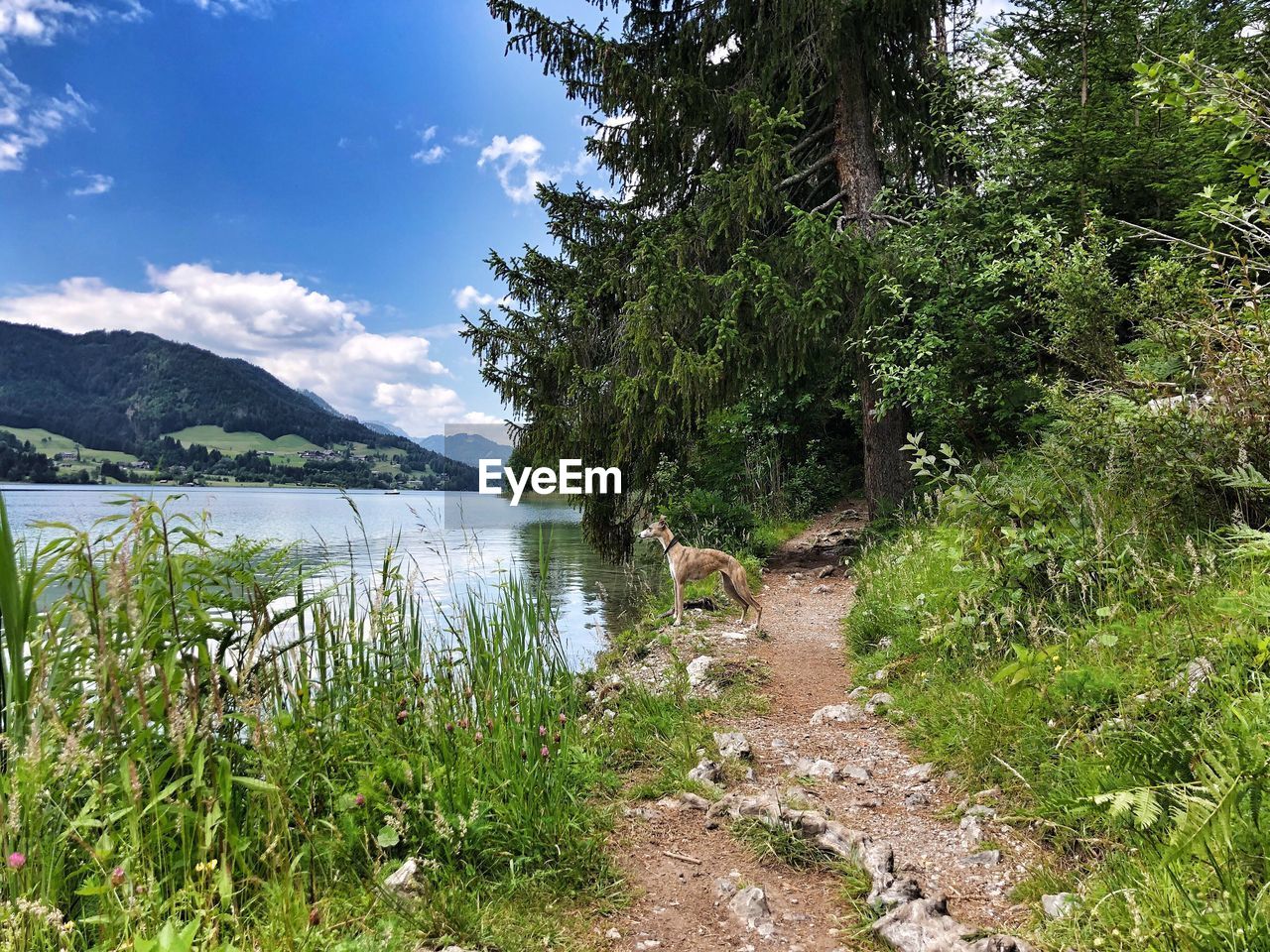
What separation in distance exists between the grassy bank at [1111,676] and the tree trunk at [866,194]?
4.65m

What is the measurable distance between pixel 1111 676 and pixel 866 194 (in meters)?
9.74

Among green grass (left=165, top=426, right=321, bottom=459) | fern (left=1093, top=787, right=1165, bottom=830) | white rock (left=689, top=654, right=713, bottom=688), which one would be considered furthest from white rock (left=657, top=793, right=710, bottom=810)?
green grass (left=165, top=426, right=321, bottom=459)

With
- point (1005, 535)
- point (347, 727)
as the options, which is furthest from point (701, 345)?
point (347, 727)

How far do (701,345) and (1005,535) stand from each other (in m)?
6.79

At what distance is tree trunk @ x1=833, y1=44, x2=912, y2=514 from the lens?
35.6 feet

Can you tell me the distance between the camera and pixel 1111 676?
3164 mm

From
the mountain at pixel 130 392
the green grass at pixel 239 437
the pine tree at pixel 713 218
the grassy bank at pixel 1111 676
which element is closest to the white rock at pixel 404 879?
the grassy bank at pixel 1111 676

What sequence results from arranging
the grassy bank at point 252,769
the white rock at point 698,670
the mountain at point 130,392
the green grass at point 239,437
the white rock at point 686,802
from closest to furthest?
1. the grassy bank at point 252,769
2. the white rock at point 686,802
3. the white rock at point 698,670
4. the mountain at point 130,392
5. the green grass at point 239,437

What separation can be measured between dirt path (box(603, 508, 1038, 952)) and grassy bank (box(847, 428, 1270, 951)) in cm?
19

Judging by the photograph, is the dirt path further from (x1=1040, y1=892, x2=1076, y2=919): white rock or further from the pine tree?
the pine tree

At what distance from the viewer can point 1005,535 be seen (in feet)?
15.1

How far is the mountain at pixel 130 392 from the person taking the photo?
37875 mm

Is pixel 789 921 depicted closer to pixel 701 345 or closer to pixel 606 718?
pixel 606 718

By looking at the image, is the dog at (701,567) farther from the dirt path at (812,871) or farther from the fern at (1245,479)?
the fern at (1245,479)
